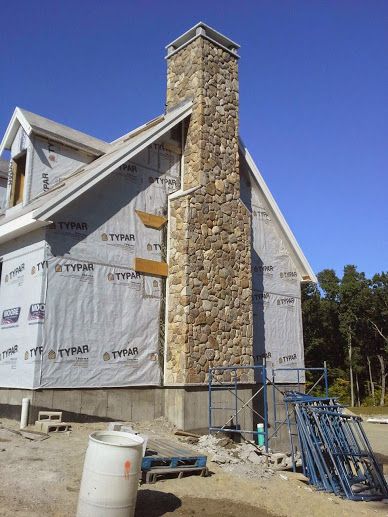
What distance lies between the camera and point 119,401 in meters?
12.3

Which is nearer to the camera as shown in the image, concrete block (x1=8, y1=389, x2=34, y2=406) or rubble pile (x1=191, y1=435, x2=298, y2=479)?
rubble pile (x1=191, y1=435, x2=298, y2=479)

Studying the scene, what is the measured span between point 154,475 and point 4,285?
23.1 ft

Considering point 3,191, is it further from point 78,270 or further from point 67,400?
point 67,400

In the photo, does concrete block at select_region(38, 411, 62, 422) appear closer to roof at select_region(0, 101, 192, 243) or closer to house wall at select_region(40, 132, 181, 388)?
house wall at select_region(40, 132, 181, 388)

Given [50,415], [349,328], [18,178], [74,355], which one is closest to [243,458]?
[50,415]

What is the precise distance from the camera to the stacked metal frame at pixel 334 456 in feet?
31.8

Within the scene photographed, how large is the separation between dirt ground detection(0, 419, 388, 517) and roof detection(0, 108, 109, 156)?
7.98 metres

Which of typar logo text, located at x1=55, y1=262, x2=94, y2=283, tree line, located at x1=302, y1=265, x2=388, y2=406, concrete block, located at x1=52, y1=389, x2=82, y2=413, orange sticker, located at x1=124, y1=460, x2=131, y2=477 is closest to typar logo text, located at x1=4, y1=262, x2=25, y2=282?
typar logo text, located at x1=55, y1=262, x2=94, y2=283

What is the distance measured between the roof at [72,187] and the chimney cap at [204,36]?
2.28 meters

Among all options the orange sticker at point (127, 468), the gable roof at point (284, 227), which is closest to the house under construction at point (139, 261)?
the gable roof at point (284, 227)

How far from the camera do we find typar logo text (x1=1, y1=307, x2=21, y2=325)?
1201 centimetres

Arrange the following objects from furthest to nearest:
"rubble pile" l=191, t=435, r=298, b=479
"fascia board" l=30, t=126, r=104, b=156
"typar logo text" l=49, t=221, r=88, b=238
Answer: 1. "fascia board" l=30, t=126, r=104, b=156
2. "typar logo text" l=49, t=221, r=88, b=238
3. "rubble pile" l=191, t=435, r=298, b=479

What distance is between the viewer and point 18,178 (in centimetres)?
1456

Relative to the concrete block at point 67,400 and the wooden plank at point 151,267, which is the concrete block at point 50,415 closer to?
the concrete block at point 67,400
